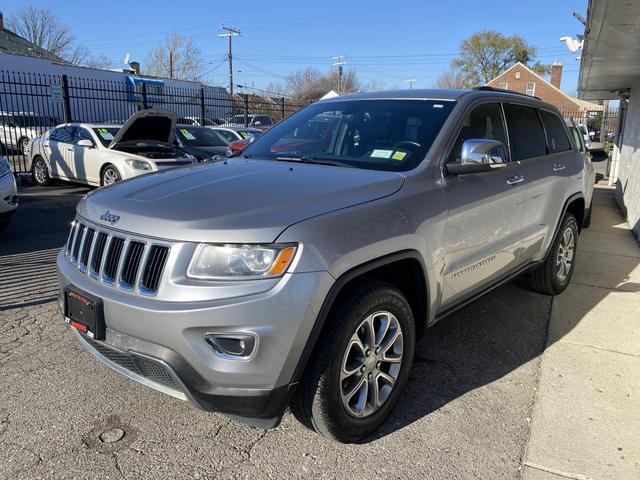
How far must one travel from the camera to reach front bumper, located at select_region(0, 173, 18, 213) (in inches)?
258

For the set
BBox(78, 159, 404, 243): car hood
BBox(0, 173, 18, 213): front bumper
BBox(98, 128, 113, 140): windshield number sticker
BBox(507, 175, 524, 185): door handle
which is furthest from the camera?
BBox(98, 128, 113, 140): windshield number sticker

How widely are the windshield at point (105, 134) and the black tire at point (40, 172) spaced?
5.98 ft

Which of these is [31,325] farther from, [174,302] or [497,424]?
Answer: [497,424]

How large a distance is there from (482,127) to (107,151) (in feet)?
27.8

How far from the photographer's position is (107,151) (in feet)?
34.1

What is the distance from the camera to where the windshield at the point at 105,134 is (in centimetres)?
1078

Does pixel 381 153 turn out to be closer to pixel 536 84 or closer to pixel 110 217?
pixel 110 217

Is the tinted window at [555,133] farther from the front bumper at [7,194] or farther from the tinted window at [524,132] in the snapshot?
the front bumper at [7,194]

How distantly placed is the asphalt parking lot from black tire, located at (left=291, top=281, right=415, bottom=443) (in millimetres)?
146

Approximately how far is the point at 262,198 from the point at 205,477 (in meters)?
1.34

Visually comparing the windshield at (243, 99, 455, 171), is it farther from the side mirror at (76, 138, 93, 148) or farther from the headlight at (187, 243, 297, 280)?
the side mirror at (76, 138, 93, 148)

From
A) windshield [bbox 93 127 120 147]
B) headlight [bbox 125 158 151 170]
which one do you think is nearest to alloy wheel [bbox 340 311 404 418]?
headlight [bbox 125 158 151 170]

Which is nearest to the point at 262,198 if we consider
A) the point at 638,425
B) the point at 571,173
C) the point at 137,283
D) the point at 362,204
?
the point at 362,204

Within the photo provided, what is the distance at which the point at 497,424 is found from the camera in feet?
9.87
